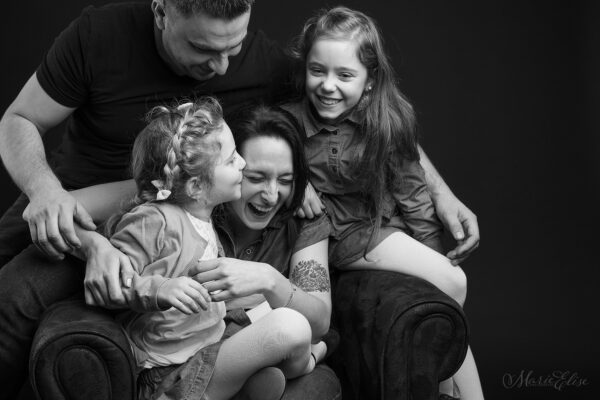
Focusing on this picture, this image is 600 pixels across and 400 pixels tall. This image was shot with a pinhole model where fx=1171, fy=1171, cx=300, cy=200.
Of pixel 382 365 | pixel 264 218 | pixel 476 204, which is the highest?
pixel 264 218

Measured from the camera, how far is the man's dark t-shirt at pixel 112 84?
407 centimetres

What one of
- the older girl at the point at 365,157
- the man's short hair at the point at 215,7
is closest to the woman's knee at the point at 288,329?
the older girl at the point at 365,157

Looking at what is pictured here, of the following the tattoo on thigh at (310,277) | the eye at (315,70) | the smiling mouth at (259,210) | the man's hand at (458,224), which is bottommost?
the tattoo on thigh at (310,277)

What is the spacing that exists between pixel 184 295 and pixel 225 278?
17 centimetres

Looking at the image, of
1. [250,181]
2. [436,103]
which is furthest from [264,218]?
[436,103]

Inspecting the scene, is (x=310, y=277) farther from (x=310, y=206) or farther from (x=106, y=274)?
(x=106, y=274)

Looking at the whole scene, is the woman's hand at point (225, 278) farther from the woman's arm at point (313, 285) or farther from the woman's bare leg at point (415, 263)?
the woman's bare leg at point (415, 263)

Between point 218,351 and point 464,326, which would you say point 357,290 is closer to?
point 464,326

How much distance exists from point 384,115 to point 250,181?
653mm

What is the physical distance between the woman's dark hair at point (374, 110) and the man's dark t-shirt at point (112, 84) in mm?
316

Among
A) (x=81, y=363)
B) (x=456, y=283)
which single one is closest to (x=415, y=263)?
(x=456, y=283)

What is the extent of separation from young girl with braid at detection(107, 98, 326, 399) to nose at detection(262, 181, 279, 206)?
0.59 ft

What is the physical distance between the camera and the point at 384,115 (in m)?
4.20

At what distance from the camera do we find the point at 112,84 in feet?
13.5
